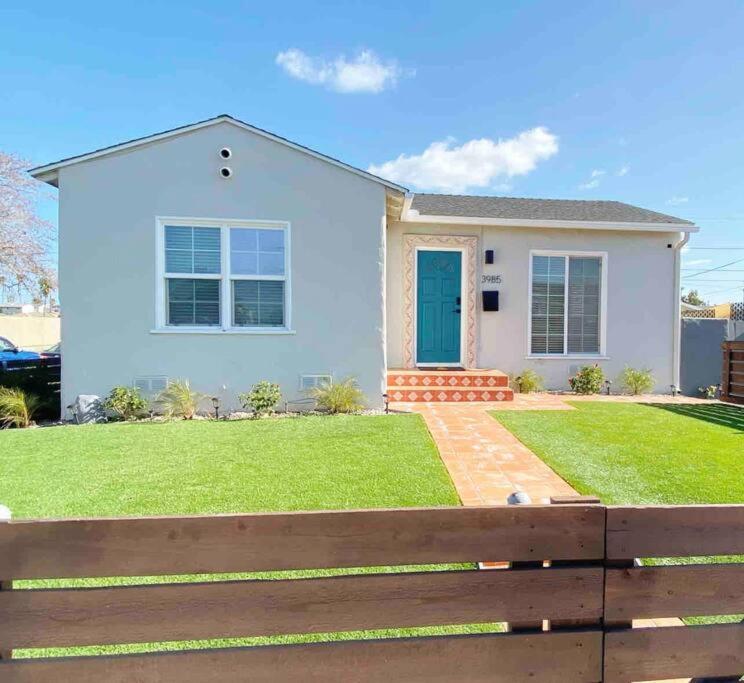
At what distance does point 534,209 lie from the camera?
9.66m

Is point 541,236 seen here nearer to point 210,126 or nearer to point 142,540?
point 210,126

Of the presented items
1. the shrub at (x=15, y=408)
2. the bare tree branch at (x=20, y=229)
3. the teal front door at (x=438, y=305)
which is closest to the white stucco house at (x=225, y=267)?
the shrub at (x=15, y=408)

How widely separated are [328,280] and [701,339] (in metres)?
10.1

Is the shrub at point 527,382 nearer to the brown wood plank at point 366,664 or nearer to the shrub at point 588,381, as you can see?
the shrub at point 588,381

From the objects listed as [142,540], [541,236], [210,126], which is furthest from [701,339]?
[142,540]

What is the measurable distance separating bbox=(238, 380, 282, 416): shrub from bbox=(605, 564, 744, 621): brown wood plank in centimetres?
Result: 579

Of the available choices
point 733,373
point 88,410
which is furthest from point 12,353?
point 733,373

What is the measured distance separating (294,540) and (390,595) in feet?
1.31

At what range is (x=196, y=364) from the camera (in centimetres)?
681

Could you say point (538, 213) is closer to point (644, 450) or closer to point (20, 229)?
point (644, 450)

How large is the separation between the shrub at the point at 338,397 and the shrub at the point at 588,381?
489cm

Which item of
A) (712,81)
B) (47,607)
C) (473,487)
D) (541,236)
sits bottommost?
(473,487)

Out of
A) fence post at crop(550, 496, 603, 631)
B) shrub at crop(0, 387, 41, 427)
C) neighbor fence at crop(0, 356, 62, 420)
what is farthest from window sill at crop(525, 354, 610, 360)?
shrub at crop(0, 387, 41, 427)

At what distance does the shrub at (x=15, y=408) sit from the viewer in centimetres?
620
